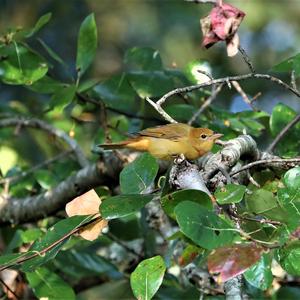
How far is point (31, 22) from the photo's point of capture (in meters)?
5.77

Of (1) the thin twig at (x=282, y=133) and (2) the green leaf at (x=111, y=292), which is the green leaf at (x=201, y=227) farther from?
(2) the green leaf at (x=111, y=292)

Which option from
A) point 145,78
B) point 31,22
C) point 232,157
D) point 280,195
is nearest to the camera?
point 280,195

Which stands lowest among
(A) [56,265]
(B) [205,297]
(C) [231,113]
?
(A) [56,265]

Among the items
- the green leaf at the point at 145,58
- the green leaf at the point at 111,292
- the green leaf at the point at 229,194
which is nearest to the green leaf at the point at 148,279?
the green leaf at the point at 229,194

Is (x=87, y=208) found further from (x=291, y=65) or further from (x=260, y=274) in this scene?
(x=291, y=65)

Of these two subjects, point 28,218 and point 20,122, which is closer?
point 28,218

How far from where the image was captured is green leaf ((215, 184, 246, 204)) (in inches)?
53.7

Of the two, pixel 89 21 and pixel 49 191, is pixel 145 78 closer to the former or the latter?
pixel 89 21

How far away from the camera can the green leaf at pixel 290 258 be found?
4.26 feet

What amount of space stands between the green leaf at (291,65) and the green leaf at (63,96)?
33.8 inches

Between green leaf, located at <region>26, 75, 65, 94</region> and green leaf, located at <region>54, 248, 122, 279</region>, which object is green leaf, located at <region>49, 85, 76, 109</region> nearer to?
green leaf, located at <region>26, 75, 65, 94</region>

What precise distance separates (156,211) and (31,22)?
3.57 metres

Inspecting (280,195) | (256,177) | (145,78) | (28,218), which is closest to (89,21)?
(145,78)

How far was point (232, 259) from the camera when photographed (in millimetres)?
1211
